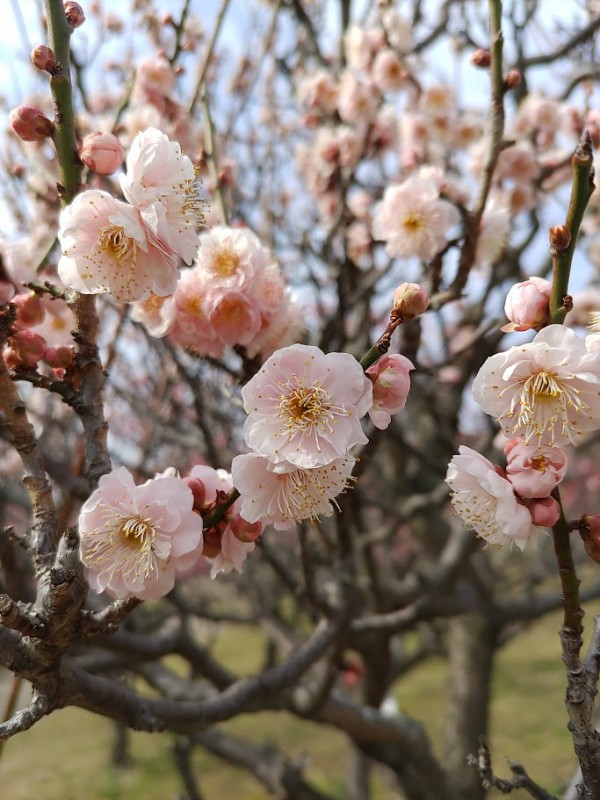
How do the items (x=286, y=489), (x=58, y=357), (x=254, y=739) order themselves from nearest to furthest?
(x=286, y=489), (x=58, y=357), (x=254, y=739)

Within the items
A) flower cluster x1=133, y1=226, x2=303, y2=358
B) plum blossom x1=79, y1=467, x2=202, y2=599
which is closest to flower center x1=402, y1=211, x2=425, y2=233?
flower cluster x1=133, y1=226, x2=303, y2=358

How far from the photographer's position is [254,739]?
7164 mm

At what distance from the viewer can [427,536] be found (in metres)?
4.30

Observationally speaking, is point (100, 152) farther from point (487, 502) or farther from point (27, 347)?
point (487, 502)

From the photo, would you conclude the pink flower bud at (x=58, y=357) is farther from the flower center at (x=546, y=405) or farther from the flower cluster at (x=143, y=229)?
the flower center at (x=546, y=405)

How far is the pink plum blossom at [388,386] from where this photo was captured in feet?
3.13

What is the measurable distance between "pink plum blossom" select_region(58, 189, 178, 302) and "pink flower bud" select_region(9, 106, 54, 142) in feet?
0.58

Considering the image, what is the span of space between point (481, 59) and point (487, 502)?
132 centimetres

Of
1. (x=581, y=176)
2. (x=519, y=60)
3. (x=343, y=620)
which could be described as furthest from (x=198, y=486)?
(x=519, y=60)

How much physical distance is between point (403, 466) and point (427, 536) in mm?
473

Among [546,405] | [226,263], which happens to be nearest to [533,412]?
[546,405]

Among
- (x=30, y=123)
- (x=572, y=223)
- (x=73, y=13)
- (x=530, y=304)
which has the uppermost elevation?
(x=73, y=13)

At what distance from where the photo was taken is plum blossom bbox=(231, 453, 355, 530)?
97cm

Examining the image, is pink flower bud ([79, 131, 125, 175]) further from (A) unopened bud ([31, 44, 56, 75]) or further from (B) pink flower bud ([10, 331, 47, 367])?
(B) pink flower bud ([10, 331, 47, 367])
